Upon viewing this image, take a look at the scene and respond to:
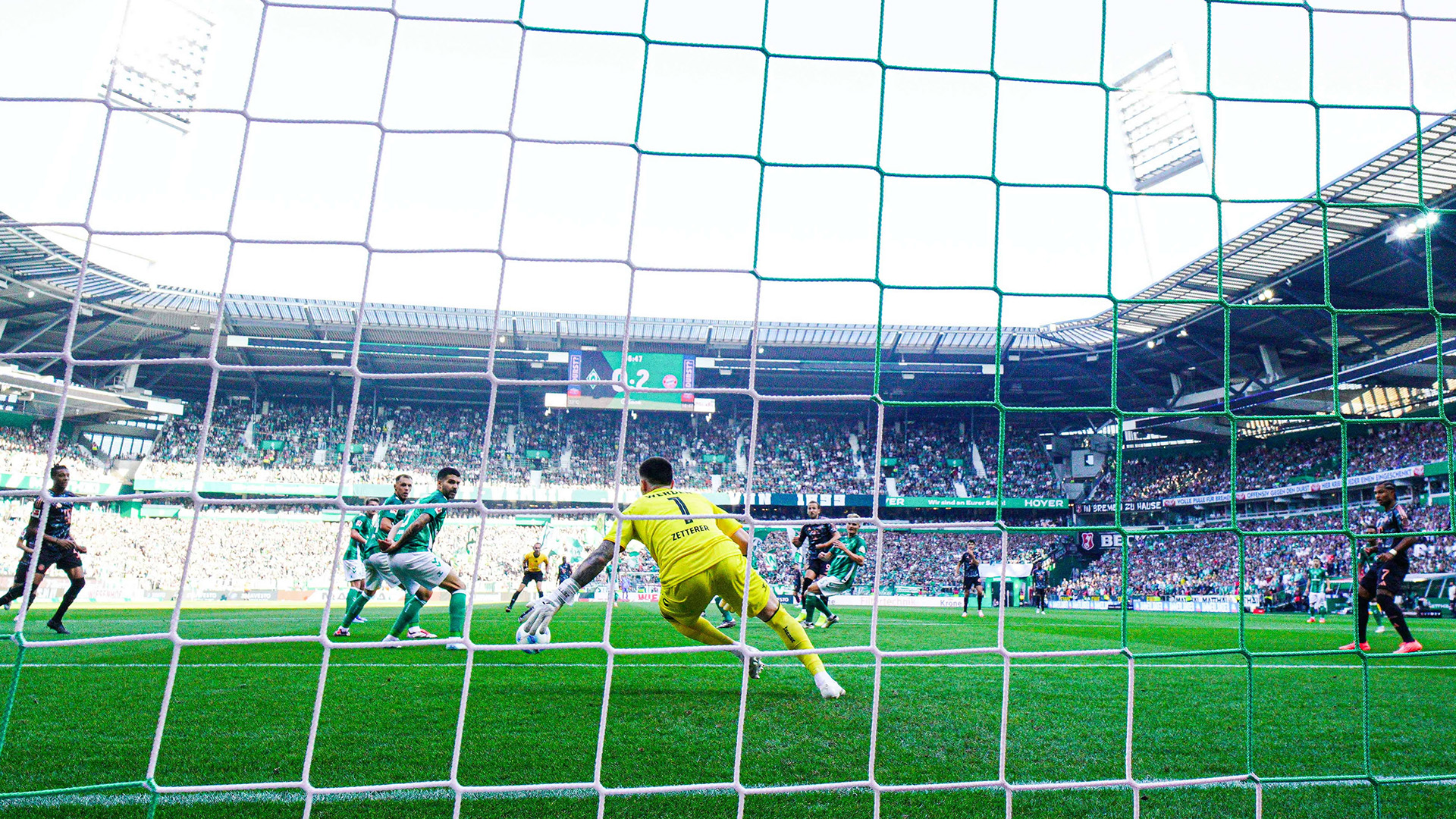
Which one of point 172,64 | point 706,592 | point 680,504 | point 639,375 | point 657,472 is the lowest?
point 706,592

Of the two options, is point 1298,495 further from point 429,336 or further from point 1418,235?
point 429,336

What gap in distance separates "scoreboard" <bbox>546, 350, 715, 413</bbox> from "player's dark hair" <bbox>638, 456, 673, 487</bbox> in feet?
63.5

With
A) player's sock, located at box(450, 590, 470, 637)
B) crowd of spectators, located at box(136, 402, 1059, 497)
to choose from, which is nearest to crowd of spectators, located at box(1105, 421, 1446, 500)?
crowd of spectators, located at box(136, 402, 1059, 497)

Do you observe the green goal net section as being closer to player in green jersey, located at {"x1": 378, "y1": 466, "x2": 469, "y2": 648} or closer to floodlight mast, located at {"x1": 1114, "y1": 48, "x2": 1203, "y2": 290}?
player in green jersey, located at {"x1": 378, "y1": 466, "x2": 469, "y2": 648}

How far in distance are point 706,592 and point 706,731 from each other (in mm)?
938

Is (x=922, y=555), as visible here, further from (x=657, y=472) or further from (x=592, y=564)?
(x=592, y=564)

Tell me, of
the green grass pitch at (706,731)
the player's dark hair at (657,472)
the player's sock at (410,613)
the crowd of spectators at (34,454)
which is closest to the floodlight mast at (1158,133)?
the green grass pitch at (706,731)

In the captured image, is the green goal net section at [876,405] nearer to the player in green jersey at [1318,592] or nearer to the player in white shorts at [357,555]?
the player in white shorts at [357,555]

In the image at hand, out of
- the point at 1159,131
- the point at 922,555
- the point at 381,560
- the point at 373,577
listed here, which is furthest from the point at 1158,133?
the point at 381,560

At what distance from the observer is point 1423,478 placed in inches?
824

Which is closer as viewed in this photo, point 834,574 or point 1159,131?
point 834,574

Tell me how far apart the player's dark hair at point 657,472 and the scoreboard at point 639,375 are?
1935 centimetres

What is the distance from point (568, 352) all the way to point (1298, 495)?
20.5 meters

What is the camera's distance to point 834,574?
42.0ft
